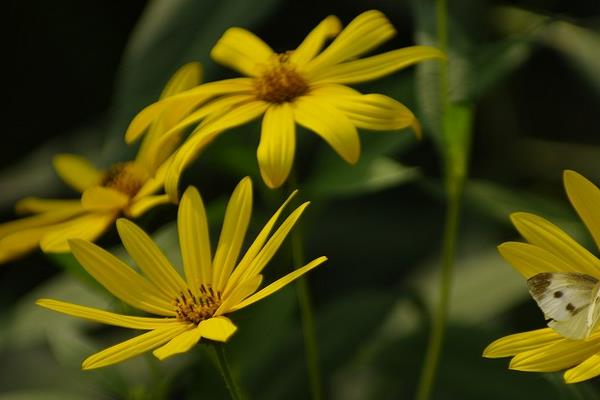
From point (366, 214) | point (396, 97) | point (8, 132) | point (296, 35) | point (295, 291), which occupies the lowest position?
point (295, 291)

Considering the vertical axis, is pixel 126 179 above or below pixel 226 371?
above

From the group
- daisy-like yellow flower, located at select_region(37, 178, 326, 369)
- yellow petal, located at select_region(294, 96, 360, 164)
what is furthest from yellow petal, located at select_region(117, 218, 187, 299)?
yellow petal, located at select_region(294, 96, 360, 164)

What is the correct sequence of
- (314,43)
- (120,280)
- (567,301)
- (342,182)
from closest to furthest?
(567,301)
(120,280)
(314,43)
(342,182)

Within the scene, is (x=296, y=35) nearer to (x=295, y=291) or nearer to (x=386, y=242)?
(x=386, y=242)

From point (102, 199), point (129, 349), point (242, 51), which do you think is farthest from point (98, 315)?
point (242, 51)

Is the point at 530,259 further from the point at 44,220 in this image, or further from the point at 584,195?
the point at 44,220

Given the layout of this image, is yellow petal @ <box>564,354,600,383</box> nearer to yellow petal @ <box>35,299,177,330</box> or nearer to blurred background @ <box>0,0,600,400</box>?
blurred background @ <box>0,0,600,400</box>

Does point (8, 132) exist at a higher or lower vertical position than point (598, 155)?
higher

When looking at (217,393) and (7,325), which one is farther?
(7,325)

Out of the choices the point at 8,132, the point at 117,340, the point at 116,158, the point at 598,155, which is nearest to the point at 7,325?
the point at 117,340
